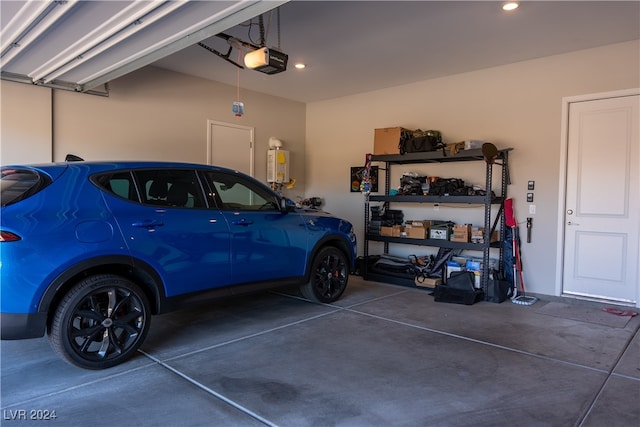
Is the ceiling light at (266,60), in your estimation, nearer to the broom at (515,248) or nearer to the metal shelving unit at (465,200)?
the metal shelving unit at (465,200)

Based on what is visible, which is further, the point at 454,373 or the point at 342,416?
the point at 454,373

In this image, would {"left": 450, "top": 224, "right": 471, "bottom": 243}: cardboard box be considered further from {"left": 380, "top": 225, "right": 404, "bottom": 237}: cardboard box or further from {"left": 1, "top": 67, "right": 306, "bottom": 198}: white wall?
{"left": 1, "top": 67, "right": 306, "bottom": 198}: white wall

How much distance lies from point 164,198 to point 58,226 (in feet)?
2.75

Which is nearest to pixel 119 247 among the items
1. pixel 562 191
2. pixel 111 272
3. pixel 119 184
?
pixel 111 272

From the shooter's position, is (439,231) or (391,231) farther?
(391,231)

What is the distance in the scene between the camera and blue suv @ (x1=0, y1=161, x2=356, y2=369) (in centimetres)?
262

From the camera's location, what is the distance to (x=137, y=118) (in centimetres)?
585

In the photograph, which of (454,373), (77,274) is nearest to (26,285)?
(77,274)

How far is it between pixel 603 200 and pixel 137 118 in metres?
6.15

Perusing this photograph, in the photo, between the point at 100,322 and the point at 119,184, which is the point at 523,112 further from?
the point at 100,322

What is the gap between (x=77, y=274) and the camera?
9.29 feet

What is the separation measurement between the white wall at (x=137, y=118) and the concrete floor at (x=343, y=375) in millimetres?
2660

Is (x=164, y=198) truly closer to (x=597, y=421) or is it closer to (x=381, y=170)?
(x=597, y=421)

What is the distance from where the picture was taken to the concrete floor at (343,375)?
93.7 inches
